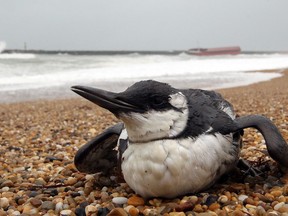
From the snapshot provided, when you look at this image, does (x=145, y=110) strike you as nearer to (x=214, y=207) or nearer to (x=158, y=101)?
(x=158, y=101)

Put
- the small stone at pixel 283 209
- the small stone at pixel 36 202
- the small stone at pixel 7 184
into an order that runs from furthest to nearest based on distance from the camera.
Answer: the small stone at pixel 7 184
the small stone at pixel 36 202
the small stone at pixel 283 209

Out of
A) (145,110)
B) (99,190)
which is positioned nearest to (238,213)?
(145,110)

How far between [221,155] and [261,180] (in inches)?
23.6

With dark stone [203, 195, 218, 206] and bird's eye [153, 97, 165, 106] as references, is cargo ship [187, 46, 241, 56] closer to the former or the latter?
dark stone [203, 195, 218, 206]

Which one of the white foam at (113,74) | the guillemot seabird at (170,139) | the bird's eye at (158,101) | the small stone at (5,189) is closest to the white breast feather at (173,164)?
the guillemot seabird at (170,139)

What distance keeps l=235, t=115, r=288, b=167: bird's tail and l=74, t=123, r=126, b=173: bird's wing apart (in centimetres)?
96

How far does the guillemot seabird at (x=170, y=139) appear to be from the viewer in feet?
8.36

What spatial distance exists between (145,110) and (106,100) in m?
0.24

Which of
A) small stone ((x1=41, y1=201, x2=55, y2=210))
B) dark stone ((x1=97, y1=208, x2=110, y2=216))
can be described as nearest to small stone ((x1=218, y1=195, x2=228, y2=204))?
dark stone ((x1=97, y1=208, x2=110, y2=216))

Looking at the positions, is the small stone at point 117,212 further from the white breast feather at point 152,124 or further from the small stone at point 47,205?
the small stone at point 47,205

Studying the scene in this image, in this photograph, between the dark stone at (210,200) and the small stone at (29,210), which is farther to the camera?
the small stone at (29,210)

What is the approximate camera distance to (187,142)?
8.56 ft

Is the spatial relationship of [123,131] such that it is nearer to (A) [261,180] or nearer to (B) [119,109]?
(B) [119,109]

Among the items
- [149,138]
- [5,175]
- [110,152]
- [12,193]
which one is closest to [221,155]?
[149,138]
